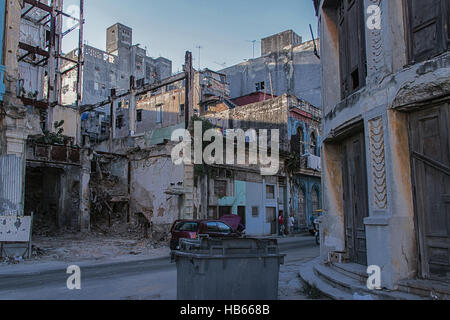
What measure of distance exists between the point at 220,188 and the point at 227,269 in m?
18.0

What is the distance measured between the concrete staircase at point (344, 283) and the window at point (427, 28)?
4.30 metres

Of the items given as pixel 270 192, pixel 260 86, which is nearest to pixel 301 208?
pixel 270 192

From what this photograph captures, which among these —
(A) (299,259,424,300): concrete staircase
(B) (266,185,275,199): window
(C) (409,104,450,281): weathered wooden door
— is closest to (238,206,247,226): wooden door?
(B) (266,185,275,199): window

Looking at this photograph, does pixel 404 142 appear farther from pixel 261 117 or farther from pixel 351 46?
pixel 261 117

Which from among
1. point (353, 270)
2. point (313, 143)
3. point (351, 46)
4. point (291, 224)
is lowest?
point (291, 224)

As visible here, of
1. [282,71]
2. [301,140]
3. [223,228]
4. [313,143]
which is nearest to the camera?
[223,228]

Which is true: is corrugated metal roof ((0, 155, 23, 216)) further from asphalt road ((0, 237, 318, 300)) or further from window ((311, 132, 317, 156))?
window ((311, 132, 317, 156))

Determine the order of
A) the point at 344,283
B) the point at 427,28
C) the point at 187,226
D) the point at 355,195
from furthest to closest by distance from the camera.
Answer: the point at 187,226 → the point at 355,195 → the point at 344,283 → the point at 427,28

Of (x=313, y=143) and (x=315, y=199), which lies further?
(x=313, y=143)

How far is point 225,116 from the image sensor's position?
38.0 metres

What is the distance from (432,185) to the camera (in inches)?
272

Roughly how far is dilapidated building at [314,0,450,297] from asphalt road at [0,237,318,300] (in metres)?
3.88
